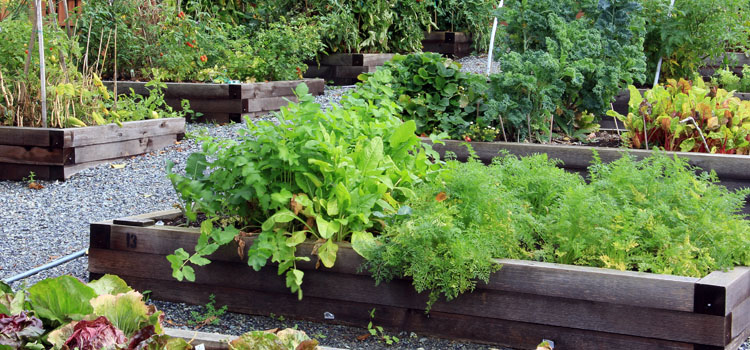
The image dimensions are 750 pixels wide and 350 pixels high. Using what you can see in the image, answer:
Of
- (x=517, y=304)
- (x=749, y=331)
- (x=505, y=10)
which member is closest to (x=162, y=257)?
(x=517, y=304)

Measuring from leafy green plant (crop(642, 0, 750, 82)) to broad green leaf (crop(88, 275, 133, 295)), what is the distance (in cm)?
509

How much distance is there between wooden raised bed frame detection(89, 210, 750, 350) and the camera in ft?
8.74

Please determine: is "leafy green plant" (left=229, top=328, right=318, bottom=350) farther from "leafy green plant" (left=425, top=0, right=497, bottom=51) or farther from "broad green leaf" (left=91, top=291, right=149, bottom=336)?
"leafy green plant" (left=425, top=0, right=497, bottom=51)

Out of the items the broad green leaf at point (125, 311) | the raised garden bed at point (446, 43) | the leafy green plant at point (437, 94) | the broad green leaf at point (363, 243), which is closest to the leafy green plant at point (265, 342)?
the broad green leaf at point (125, 311)

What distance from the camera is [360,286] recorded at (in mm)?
3096

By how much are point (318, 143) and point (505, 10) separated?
2.64 meters

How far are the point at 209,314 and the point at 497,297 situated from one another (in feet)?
3.96

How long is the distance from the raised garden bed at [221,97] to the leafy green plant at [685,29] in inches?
129

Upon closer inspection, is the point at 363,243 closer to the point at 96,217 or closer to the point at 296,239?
the point at 296,239

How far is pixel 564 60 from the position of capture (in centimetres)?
466

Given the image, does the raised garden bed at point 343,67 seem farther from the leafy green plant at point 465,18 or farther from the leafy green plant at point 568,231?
the leafy green plant at point 568,231

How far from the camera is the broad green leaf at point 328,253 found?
304cm

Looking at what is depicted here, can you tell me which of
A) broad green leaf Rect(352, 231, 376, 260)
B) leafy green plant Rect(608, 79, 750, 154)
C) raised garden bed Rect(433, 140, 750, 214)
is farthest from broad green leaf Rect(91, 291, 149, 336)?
leafy green plant Rect(608, 79, 750, 154)

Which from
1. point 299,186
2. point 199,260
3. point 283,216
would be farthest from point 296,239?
point 199,260
